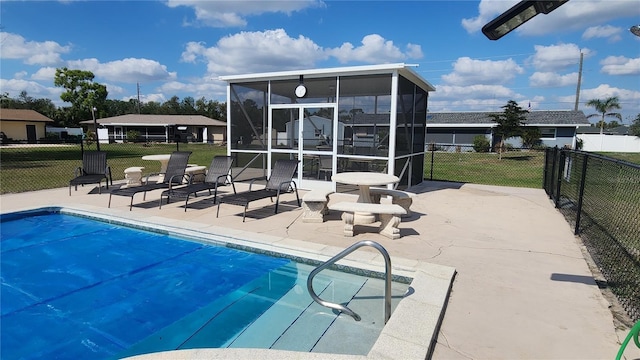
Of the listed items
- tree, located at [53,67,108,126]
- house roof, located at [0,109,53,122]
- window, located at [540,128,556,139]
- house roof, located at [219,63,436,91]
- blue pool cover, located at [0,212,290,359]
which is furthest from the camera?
tree, located at [53,67,108,126]

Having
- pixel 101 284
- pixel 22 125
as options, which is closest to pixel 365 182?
pixel 101 284

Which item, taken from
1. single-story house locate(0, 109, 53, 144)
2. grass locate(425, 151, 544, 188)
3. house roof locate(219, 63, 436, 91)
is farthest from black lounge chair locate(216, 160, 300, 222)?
single-story house locate(0, 109, 53, 144)

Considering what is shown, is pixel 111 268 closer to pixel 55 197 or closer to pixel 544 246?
pixel 55 197

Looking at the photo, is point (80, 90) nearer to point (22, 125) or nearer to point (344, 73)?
point (22, 125)

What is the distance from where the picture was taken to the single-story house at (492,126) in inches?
1174

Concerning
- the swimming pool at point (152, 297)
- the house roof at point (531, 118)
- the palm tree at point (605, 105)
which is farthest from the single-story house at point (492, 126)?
the swimming pool at point (152, 297)

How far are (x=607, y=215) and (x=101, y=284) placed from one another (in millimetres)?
7603

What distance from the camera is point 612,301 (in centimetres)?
314

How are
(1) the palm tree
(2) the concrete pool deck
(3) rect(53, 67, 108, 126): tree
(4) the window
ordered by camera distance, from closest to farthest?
(2) the concrete pool deck → (4) the window → (3) rect(53, 67, 108, 126): tree → (1) the palm tree

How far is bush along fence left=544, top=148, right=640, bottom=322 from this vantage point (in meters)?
3.56

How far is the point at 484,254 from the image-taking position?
14.5ft

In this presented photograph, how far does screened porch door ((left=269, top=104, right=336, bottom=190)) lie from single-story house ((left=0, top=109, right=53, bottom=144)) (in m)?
42.3

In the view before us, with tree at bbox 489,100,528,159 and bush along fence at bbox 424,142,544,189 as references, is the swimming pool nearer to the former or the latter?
bush along fence at bbox 424,142,544,189

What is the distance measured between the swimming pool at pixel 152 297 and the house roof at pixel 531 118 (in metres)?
30.5
